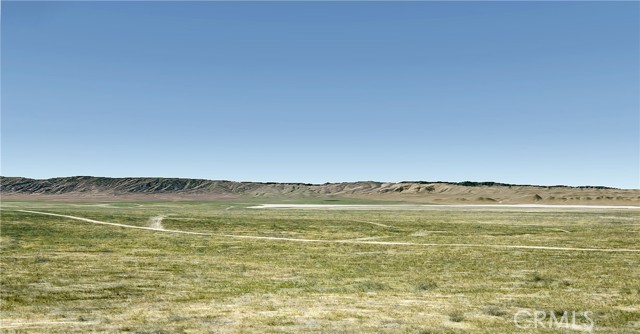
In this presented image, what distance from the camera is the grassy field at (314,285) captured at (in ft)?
46.2

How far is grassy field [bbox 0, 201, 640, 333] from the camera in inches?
554

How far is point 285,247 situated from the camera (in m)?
33.7

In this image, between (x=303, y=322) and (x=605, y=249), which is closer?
(x=303, y=322)

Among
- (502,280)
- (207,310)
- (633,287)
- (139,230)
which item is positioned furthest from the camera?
(139,230)

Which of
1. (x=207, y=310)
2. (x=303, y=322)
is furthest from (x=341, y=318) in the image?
(x=207, y=310)

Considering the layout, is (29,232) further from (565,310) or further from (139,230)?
(565,310)

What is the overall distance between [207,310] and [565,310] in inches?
410

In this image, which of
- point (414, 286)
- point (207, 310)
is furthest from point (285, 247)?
point (207, 310)

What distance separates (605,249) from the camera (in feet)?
104

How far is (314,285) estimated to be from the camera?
65.6ft

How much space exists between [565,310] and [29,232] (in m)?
40.2

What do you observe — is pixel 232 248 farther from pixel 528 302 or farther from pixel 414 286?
pixel 528 302

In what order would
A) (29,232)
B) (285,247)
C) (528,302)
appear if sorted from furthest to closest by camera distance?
(29,232)
(285,247)
(528,302)

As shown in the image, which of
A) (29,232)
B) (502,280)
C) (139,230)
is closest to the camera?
(502,280)
